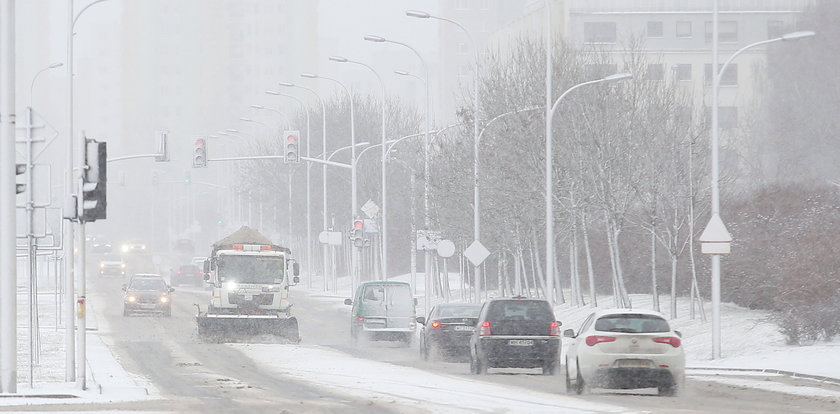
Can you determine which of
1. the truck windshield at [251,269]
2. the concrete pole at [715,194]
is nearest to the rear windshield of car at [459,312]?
the concrete pole at [715,194]

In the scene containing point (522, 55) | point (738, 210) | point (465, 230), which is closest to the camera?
point (738, 210)

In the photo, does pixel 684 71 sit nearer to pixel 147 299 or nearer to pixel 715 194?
pixel 147 299

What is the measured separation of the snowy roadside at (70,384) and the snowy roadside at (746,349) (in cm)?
1027

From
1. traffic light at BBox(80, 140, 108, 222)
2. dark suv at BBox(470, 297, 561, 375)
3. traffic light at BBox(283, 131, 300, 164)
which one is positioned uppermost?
traffic light at BBox(283, 131, 300, 164)

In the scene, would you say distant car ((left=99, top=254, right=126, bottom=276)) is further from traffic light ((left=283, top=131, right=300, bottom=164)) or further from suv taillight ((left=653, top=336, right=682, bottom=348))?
suv taillight ((left=653, top=336, right=682, bottom=348))

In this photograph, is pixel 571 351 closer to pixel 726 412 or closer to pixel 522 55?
pixel 726 412

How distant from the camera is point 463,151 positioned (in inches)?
2219

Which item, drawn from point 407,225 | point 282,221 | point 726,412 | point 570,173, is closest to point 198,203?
point 282,221

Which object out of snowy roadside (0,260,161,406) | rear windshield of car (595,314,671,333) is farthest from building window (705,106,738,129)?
rear windshield of car (595,314,671,333)

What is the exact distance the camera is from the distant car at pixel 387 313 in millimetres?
43656

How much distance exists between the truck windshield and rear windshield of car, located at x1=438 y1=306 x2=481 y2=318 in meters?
8.94

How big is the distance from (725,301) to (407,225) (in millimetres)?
39617

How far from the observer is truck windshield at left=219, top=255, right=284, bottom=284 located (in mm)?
44031

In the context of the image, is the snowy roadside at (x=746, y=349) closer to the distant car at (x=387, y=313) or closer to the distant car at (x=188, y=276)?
the distant car at (x=387, y=313)
